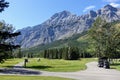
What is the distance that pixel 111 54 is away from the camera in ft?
326

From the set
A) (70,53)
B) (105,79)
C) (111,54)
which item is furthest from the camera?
(70,53)

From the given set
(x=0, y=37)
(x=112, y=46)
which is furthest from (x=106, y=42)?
(x=0, y=37)

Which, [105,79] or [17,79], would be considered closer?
[17,79]

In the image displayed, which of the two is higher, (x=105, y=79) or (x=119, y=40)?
(x=119, y=40)

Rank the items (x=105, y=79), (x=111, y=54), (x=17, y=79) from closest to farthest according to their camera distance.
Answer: (x=17, y=79) → (x=105, y=79) → (x=111, y=54)

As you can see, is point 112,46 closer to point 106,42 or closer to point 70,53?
point 106,42

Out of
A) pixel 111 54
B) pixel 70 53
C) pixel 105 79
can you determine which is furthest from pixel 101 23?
pixel 70 53

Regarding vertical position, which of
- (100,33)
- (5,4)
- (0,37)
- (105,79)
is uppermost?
(100,33)

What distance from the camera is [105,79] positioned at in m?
39.9

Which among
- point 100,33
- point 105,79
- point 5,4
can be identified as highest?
point 100,33

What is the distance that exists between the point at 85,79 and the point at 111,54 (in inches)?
2421

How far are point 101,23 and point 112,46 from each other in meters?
8.93

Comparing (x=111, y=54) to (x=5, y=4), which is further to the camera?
(x=111, y=54)

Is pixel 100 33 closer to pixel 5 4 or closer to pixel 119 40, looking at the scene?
pixel 119 40
